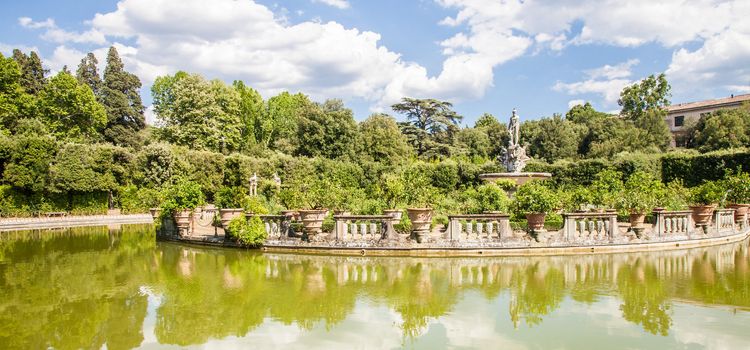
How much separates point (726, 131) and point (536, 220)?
36.6 metres

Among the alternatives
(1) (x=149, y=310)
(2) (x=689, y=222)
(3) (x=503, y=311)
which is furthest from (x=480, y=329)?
(2) (x=689, y=222)

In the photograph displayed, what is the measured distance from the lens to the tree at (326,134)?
4209 cm

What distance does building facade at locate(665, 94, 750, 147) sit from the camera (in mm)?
55978

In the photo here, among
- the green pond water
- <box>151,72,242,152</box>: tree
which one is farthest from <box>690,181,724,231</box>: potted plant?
<box>151,72,242,152</box>: tree

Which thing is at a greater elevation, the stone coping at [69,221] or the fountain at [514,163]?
the fountain at [514,163]

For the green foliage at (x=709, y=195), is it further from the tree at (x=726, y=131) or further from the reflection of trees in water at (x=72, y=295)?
the tree at (x=726, y=131)

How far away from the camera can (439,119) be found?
49938 mm

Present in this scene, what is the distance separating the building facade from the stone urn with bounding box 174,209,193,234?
53.2 metres

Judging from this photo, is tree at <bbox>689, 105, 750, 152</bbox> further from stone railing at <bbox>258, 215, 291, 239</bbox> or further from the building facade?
stone railing at <bbox>258, 215, 291, 239</bbox>

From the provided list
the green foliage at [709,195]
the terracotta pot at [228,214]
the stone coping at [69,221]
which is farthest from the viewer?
the stone coping at [69,221]

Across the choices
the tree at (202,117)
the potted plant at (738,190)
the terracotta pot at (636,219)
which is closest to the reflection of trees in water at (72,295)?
the terracotta pot at (636,219)

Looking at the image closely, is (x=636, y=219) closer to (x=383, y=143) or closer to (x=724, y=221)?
(x=724, y=221)

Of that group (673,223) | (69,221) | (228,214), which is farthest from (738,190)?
(69,221)

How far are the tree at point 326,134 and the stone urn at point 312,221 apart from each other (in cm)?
2687
